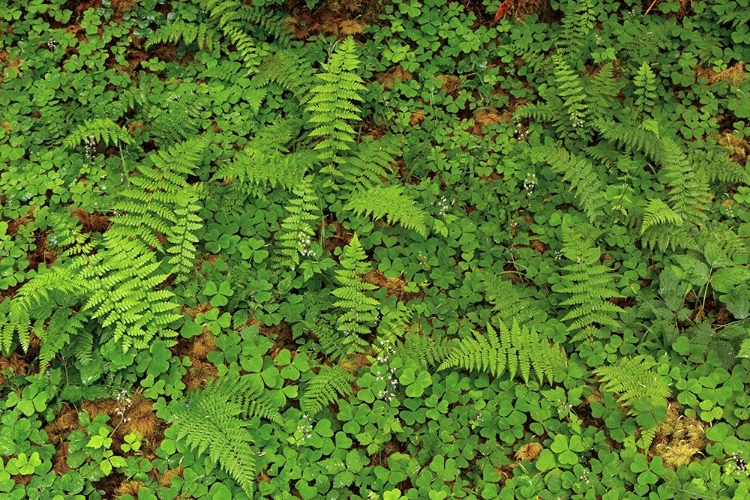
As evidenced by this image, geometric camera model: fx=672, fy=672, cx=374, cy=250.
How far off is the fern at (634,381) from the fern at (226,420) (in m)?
2.26

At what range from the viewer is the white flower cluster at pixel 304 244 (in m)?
5.07

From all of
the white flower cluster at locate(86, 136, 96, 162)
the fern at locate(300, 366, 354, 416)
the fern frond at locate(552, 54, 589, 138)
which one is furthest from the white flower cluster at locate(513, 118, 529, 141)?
the white flower cluster at locate(86, 136, 96, 162)

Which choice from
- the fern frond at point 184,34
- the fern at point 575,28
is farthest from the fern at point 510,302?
the fern frond at point 184,34

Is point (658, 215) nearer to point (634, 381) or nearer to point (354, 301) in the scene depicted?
point (634, 381)

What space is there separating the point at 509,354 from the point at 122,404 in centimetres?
266

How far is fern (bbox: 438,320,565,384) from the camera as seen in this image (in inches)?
180

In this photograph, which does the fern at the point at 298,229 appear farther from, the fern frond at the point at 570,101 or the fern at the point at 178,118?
the fern frond at the point at 570,101

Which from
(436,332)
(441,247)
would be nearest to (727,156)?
(441,247)

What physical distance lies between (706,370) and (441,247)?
6.83 ft

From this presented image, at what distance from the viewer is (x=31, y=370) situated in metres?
4.67

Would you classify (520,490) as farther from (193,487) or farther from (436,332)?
(193,487)

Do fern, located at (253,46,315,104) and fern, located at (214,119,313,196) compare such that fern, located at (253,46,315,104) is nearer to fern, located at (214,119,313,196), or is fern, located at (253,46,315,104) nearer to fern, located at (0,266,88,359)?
fern, located at (214,119,313,196)

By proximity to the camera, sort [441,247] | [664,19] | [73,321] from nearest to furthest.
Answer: [73,321]
[441,247]
[664,19]

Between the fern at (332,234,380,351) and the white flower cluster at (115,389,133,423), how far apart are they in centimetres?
150
